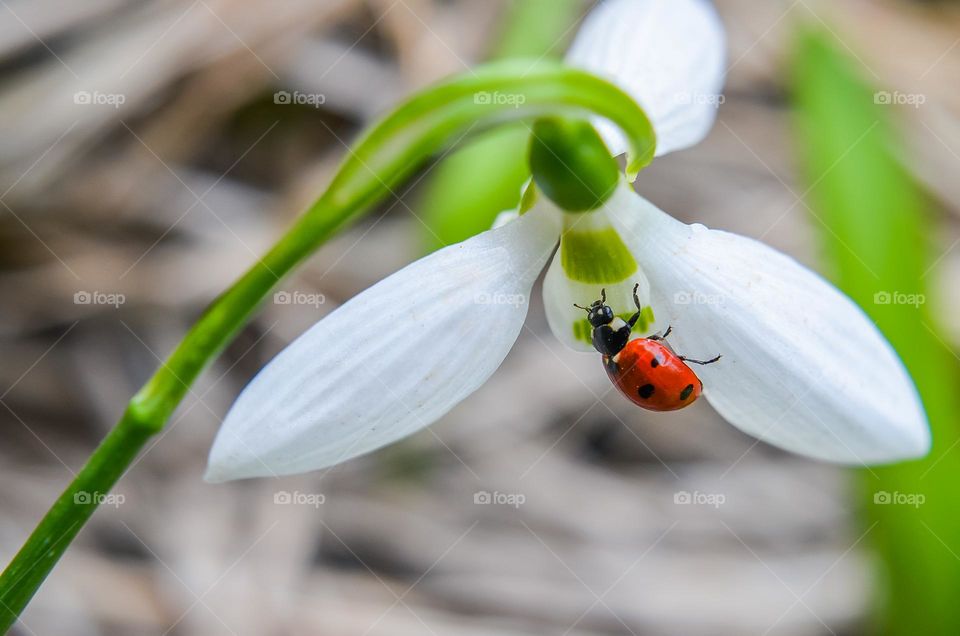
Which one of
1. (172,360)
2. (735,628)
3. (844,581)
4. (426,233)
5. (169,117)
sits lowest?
(172,360)

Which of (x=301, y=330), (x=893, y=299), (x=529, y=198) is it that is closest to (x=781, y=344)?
(x=529, y=198)

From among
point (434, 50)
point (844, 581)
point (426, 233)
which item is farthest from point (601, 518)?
point (434, 50)

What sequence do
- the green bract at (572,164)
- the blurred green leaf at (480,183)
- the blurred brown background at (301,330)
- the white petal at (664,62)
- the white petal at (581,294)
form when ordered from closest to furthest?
the green bract at (572,164) < the white petal at (581,294) < the white petal at (664,62) < the blurred green leaf at (480,183) < the blurred brown background at (301,330)

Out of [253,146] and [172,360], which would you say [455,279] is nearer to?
[172,360]

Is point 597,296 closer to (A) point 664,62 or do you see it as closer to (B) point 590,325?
(B) point 590,325

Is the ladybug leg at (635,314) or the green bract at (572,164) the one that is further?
the ladybug leg at (635,314)

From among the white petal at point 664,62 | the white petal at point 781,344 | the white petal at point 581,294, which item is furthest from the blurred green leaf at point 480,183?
the white petal at point 781,344

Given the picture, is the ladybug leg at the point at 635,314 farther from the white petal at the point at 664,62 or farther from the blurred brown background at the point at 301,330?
the blurred brown background at the point at 301,330
